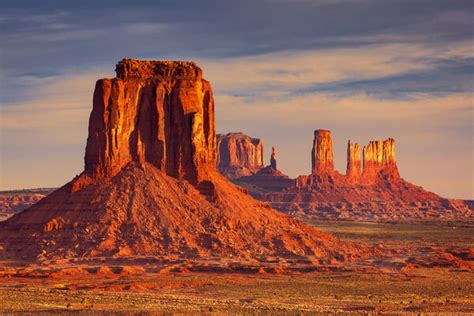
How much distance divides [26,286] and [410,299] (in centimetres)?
2544

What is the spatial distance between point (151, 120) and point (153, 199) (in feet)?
25.5

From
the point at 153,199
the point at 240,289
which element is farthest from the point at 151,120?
the point at 240,289

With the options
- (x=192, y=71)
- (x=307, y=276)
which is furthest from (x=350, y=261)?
(x=192, y=71)

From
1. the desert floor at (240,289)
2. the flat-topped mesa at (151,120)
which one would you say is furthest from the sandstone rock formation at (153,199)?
the desert floor at (240,289)

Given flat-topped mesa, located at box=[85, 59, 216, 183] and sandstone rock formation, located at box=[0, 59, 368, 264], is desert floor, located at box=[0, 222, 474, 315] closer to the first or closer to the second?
sandstone rock formation, located at box=[0, 59, 368, 264]

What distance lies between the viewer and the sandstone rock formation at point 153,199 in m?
83.0

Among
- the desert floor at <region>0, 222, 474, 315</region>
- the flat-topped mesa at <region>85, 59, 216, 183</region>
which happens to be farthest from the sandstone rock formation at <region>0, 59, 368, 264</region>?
the desert floor at <region>0, 222, 474, 315</region>

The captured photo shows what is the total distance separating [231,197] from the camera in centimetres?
9138

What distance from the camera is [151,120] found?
295ft

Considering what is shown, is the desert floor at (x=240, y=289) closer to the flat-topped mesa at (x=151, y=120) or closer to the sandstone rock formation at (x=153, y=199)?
the sandstone rock formation at (x=153, y=199)

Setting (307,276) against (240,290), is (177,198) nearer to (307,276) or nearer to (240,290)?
(307,276)

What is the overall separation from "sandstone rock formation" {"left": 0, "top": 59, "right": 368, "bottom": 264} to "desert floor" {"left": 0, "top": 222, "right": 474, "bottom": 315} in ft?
13.7

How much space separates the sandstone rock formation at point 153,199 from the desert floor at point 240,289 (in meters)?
4.16

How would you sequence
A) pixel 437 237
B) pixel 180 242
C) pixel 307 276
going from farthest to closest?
pixel 437 237 → pixel 180 242 → pixel 307 276
